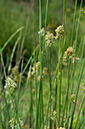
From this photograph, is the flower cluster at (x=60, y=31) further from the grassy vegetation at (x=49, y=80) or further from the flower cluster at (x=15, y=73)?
the flower cluster at (x=15, y=73)

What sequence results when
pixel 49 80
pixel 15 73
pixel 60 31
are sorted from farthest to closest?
1. pixel 15 73
2. pixel 49 80
3. pixel 60 31

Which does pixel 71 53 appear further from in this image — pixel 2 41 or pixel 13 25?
pixel 13 25

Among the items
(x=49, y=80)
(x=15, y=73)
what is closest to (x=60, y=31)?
(x=49, y=80)

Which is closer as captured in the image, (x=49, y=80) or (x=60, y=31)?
(x=60, y=31)

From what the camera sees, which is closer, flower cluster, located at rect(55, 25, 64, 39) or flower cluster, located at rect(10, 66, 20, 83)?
flower cluster, located at rect(55, 25, 64, 39)

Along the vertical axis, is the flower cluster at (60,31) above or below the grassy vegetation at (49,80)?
above

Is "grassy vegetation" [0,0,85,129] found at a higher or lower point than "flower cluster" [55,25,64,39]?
lower

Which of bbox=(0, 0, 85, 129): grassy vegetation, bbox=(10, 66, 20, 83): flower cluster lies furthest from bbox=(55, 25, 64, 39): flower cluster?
bbox=(10, 66, 20, 83): flower cluster

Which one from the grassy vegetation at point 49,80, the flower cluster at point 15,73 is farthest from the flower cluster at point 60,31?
the flower cluster at point 15,73

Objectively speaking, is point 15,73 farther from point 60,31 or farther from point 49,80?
point 60,31

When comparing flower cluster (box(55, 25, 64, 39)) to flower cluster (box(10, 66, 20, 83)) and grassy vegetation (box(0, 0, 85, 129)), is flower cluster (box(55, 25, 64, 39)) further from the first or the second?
flower cluster (box(10, 66, 20, 83))

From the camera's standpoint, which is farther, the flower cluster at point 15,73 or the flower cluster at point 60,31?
the flower cluster at point 15,73

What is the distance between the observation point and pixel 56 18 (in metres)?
4.86

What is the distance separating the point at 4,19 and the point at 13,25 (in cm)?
23
